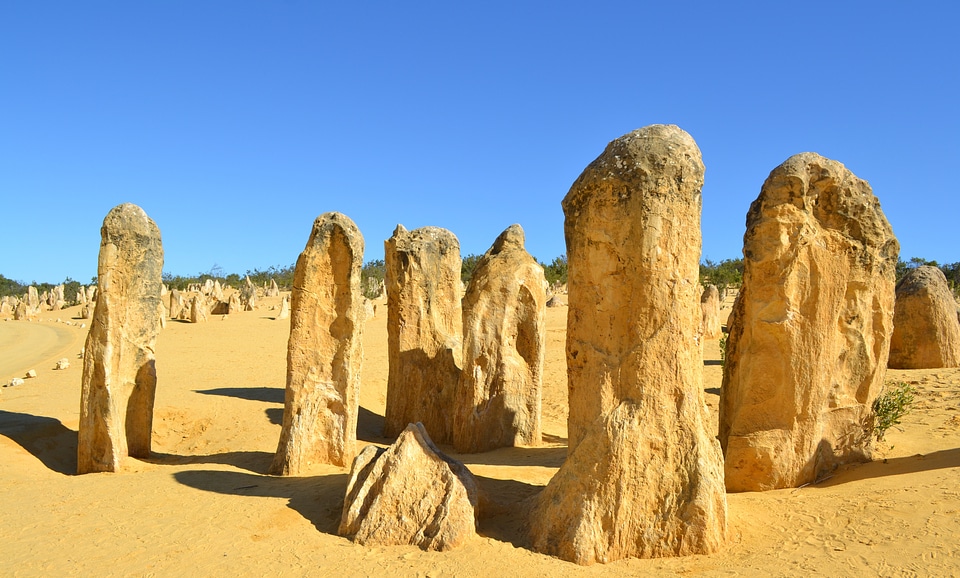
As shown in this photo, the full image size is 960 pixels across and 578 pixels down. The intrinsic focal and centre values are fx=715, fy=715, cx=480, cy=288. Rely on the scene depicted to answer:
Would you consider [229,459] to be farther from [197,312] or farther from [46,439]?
[197,312]

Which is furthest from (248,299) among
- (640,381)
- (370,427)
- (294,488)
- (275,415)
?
(640,381)

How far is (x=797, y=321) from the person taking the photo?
637 centimetres

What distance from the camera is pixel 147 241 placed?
8273mm

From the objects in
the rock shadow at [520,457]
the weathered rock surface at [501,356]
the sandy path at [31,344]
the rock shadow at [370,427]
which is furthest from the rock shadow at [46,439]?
the sandy path at [31,344]

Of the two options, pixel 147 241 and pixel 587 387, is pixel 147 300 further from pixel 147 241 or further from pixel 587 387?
pixel 587 387

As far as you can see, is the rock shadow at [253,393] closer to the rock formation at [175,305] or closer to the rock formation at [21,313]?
the rock formation at [175,305]

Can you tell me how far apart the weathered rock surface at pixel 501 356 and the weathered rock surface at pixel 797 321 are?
119 inches

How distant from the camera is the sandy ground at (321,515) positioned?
4703 millimetres

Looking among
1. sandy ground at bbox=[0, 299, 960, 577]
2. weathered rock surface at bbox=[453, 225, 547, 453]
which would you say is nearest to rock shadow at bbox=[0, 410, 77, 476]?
sandy ground at bbox=[0, 299, 960, 577]

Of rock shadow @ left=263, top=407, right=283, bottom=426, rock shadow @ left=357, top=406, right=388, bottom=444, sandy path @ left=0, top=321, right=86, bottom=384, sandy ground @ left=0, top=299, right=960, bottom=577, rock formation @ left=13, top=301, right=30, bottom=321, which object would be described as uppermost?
rock formation @ left=13, top=301, right=30, bottom=321

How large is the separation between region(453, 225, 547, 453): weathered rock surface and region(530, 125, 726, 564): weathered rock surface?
381 cm

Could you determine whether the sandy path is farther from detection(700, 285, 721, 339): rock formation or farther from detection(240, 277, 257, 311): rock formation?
detection(700, 285, 721, 339): rock formation

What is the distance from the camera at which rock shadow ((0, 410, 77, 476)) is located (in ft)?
27.6

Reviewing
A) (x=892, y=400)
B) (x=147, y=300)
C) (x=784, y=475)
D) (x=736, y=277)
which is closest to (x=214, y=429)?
(x=147, y=300)
